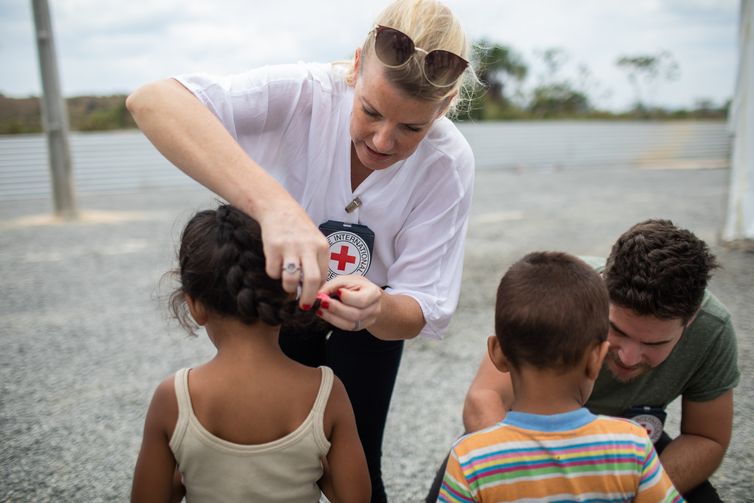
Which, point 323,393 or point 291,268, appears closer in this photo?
point 291,268

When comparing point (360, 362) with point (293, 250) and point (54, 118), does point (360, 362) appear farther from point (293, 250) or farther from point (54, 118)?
point (54, 118)

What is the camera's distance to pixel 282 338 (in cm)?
192

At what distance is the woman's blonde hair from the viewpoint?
148 cm

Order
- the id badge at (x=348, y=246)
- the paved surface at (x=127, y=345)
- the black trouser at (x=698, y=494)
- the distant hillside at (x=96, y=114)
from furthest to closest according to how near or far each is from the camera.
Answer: the distant hillside at (x=96, y=114)
the paved surface at (x=127, y=345)
the black trouser at (x=698, y=494)
the id badge at (x=348, y=246)

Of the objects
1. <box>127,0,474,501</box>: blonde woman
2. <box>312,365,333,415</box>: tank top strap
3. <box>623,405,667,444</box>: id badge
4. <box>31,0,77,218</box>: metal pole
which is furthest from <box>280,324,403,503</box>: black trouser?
<box>31,0,77,218</box>: metal pole

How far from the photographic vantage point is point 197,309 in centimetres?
141

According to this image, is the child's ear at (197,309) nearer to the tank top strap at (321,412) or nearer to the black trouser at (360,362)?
the tank top strap at (321,412)

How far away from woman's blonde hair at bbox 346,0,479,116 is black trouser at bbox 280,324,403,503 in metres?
0.76

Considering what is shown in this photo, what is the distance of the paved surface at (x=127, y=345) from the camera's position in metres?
2.64

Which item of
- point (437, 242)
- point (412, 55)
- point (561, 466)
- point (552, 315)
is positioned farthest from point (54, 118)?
point (561, 466)

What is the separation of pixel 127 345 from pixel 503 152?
15.4 metres

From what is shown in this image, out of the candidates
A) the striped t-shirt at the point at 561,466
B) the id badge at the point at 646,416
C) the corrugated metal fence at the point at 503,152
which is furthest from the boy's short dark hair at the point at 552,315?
the corrugated metal fence at the point at 503,152

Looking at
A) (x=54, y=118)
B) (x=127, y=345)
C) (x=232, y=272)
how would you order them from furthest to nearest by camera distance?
(x=54, y=118), (x=127, y=345), (x=232, y=272)

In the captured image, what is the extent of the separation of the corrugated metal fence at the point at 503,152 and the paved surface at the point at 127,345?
3522 millimetres
